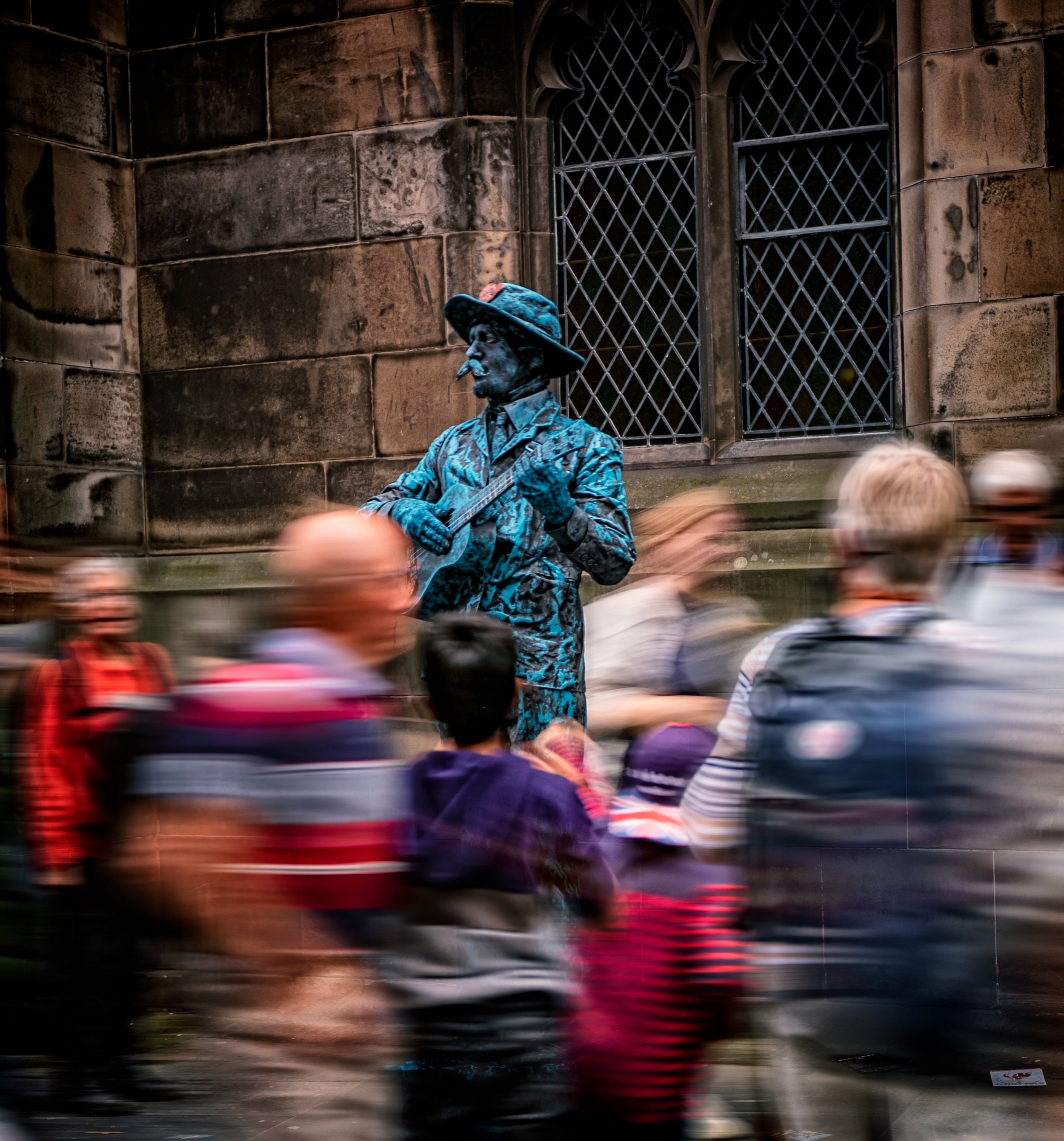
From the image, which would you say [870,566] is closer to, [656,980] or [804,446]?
[656,980]

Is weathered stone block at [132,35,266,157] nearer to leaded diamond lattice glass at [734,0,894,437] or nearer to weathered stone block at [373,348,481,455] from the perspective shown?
weathered stone block at [373,348,481,455]

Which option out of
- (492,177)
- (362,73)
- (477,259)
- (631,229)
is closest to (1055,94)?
(631,229)

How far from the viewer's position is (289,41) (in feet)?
25.3

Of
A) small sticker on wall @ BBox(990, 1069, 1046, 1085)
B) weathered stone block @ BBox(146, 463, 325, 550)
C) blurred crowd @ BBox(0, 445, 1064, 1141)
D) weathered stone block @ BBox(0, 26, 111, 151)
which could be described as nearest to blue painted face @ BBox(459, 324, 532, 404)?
blurred crowd @ BBox(0, 445, 1064, 1141)

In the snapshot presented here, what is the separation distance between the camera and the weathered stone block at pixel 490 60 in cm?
745

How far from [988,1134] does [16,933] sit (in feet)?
8.11

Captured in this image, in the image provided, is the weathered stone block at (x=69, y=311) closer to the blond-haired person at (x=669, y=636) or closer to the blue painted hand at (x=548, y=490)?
the blue painted hand at (x=548, y=490)

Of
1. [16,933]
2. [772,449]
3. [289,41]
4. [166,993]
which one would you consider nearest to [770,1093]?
[166,993]

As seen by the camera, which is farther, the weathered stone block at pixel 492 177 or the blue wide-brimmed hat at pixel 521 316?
the weathered stone block at pixel 492 177

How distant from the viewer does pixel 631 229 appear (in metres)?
7.62

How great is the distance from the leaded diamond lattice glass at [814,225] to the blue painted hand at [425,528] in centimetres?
356

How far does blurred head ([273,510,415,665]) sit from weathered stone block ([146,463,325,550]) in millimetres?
5120

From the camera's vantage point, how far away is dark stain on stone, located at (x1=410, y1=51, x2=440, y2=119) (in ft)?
24.5

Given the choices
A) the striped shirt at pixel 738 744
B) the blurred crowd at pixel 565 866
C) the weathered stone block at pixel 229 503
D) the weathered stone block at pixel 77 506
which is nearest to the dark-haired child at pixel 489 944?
the blurred crowd at pixel 565 866
